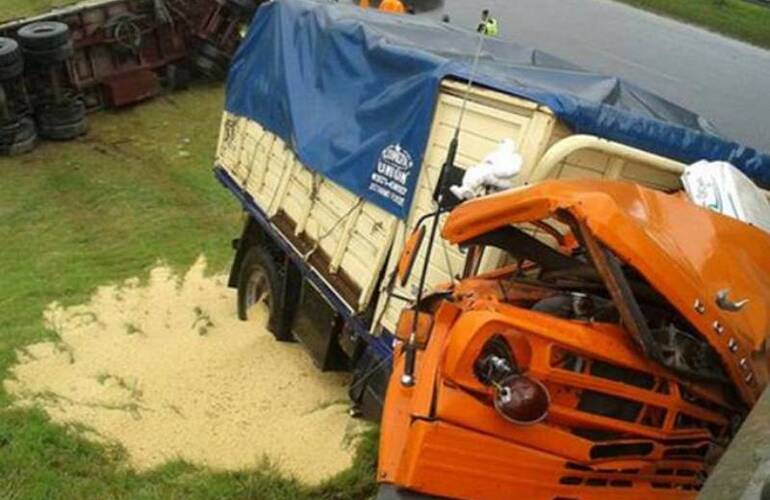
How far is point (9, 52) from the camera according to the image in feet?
35.6

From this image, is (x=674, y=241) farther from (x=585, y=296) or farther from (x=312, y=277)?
(x=312, y=277)

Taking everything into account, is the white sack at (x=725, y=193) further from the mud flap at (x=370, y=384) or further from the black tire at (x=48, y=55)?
the black tire at (x=48, y=55)

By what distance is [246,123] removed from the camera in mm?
7457

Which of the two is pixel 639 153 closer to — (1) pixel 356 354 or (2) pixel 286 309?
(1) pixel 356 354

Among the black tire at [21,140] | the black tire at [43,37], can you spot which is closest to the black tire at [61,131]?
the black tire at [21,140]

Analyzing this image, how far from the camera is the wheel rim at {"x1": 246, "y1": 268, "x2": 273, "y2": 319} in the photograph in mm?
7367

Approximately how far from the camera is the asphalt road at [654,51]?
670 inches

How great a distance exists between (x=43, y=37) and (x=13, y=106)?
3.58 feet

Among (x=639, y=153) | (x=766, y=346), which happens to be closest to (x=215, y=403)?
(x=639, y=153)

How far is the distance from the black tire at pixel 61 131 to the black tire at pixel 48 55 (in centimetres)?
98

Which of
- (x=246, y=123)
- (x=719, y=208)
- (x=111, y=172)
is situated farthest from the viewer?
(x=111, y=172)

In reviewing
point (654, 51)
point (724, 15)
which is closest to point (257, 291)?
point (654, 51)

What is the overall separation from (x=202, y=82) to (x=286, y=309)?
919 cm

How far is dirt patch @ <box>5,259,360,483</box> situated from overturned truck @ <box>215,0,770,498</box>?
510mm
